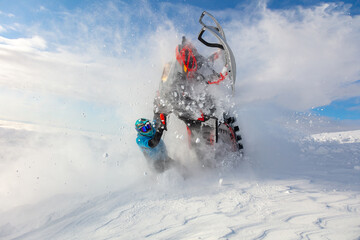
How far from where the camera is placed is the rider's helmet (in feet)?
13.2

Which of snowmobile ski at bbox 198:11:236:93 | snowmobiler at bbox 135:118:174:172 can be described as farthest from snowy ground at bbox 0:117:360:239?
snowmobile ski at bbox 198:11:236:93

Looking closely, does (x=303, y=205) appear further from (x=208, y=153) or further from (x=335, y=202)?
(x=208, y=153)

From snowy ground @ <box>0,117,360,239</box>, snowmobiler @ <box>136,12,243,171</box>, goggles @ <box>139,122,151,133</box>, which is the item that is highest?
snowmobiler @ <box>136,12,243,171</box>

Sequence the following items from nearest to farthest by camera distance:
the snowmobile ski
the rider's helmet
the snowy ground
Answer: the snowy ground < the snowmobile ski < the rider's helmet

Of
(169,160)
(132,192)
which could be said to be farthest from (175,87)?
(132,192)

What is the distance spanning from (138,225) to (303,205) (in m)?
1.86

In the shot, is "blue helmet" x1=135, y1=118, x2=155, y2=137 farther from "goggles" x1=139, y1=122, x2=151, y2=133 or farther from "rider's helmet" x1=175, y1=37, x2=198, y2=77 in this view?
"rider's helmet" x1=175, y1=37, x2=198, y2=77

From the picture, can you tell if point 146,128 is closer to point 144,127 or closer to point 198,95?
point 144,127

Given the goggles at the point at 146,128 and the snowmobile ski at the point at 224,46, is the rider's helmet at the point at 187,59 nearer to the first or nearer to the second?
the snowmobile ski at the point at 224,46

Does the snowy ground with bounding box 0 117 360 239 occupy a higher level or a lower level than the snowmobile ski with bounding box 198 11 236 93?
lower

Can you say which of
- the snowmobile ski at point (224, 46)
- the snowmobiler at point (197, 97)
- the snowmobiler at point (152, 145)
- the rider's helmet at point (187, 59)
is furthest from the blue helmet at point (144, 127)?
the snowmobile ski at point (224, 46)

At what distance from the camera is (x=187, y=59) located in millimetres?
4035

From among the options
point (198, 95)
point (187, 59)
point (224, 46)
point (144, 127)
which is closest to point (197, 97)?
point (198, 95)

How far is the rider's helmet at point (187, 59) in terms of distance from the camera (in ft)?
13.2
